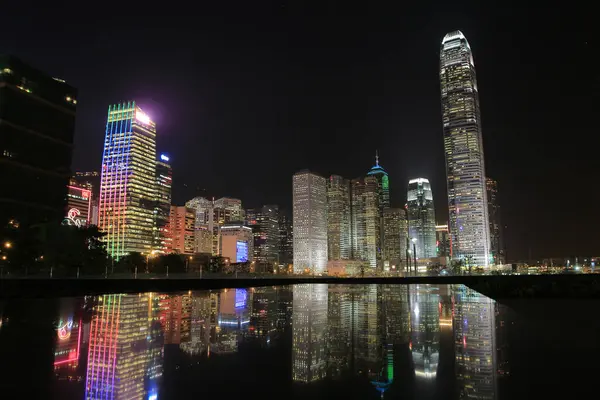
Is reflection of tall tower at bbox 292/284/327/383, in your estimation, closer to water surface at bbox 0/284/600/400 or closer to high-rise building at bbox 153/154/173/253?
water surface at bbox 0/284/600/400

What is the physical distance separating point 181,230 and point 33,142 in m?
125

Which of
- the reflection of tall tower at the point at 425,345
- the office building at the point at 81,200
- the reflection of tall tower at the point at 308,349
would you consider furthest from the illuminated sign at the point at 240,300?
the office building at the point at 81,200

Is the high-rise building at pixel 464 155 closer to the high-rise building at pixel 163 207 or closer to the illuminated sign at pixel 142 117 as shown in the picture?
the high-rise building at pixel 163 207

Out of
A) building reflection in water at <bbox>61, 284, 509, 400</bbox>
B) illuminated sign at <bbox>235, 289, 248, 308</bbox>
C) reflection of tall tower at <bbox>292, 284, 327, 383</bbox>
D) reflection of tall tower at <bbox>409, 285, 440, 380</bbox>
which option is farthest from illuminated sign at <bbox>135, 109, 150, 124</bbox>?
reflection of tall tower at <bbox>409, 285, 440, 380</bbox>

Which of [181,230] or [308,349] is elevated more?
[181,230]

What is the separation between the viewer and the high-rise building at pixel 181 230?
18288 centimetres

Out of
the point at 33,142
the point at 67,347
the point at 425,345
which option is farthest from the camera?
the point at 33,142

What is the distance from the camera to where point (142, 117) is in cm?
16150

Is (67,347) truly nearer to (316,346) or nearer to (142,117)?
(316,346)

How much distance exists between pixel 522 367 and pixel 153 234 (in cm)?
16703

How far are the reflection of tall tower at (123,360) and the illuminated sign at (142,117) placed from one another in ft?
542

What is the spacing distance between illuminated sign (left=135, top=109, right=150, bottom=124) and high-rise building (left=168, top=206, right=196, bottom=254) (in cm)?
4397

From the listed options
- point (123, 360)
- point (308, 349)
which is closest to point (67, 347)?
point (123, 360)

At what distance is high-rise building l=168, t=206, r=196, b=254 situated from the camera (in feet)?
600
